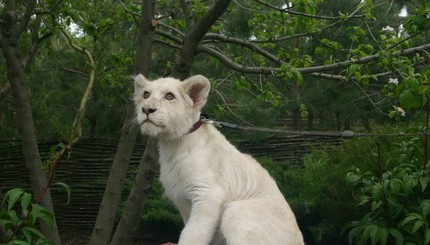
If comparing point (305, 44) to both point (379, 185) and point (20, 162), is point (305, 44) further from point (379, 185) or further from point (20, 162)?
point (379, 185)

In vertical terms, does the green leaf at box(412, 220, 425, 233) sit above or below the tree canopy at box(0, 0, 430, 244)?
below

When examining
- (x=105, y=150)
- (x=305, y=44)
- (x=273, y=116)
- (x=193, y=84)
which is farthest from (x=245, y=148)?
(x=193, y=84)

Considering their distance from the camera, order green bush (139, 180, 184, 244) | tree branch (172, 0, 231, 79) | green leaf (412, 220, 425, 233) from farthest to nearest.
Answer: green bush (139, 180, 184, 244)
tree branch (172, 0, 231, 79)
green leaf (412, 220, 425, 233)

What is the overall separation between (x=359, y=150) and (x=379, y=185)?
2450 mm

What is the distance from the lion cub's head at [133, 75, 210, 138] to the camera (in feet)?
12.1

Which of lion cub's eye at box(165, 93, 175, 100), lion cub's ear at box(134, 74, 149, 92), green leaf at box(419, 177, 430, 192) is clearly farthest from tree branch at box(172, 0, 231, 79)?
green leaf at box(419, 177, 430, 192)

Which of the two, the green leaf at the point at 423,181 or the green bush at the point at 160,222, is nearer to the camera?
the green leaf at the point at 423,181

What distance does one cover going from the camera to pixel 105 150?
9.99 meters

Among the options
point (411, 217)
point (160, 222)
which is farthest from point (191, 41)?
point (160, 222)

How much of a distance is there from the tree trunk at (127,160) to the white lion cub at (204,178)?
1544 mm

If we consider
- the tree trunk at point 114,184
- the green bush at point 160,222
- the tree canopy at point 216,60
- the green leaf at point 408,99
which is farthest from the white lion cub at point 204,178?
the green bush at point 160,222

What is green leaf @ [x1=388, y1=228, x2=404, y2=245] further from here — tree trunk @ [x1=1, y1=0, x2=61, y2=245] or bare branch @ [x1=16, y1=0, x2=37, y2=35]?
bare branch @ [x1=16, y1=0, x2=37, y2=35]

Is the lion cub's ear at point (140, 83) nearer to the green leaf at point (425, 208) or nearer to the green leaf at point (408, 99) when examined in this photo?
the green leaf at point (408, 99)

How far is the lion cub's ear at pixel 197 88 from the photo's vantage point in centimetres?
384
